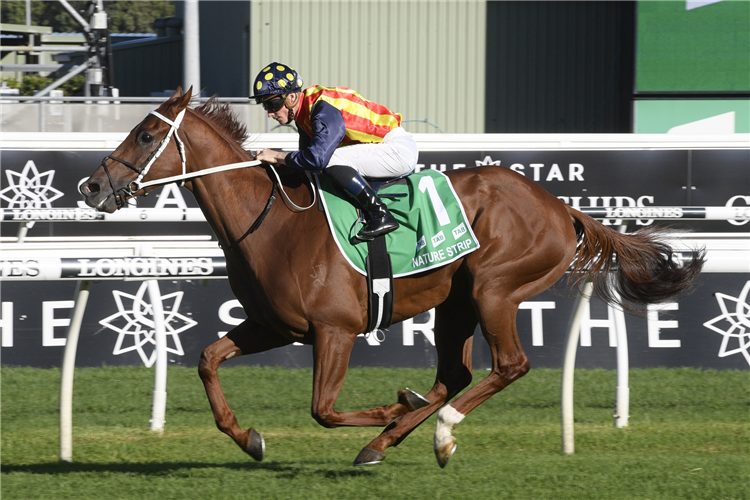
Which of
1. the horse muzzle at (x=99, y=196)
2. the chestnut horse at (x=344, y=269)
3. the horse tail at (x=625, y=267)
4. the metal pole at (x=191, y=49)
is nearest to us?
the horse muzzle at (x=99, y=196)

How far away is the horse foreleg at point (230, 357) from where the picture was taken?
3803 mm

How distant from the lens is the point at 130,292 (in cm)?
594

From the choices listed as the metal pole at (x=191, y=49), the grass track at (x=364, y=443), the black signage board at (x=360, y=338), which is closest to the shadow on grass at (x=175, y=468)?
the grass track at (x=364, y=443)

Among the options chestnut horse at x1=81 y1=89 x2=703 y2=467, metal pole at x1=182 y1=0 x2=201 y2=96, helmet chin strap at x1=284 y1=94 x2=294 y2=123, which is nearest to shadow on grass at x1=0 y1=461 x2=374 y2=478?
chestnut horse at x1=81 y1=89 x2=703 y2=467

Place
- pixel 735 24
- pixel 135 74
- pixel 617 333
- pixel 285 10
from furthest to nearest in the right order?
pixel 135 74
pixel 285 10
pixel 735 24
pixel 617 333

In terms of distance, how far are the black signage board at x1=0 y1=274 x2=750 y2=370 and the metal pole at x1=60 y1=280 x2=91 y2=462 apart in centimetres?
160

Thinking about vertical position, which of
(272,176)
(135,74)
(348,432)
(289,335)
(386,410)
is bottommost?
(348,432)

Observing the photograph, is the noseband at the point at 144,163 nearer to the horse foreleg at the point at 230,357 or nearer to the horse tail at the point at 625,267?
the horse foreleg at the point at 230,357

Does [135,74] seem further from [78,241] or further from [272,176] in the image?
[272,176]

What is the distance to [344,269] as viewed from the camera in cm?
382

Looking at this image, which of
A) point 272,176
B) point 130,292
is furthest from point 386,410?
point 130,292

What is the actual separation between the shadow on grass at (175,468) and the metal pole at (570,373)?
39.3 inches

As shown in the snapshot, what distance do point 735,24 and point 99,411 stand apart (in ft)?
29.8

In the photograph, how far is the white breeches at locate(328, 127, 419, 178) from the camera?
3994 millimetres
